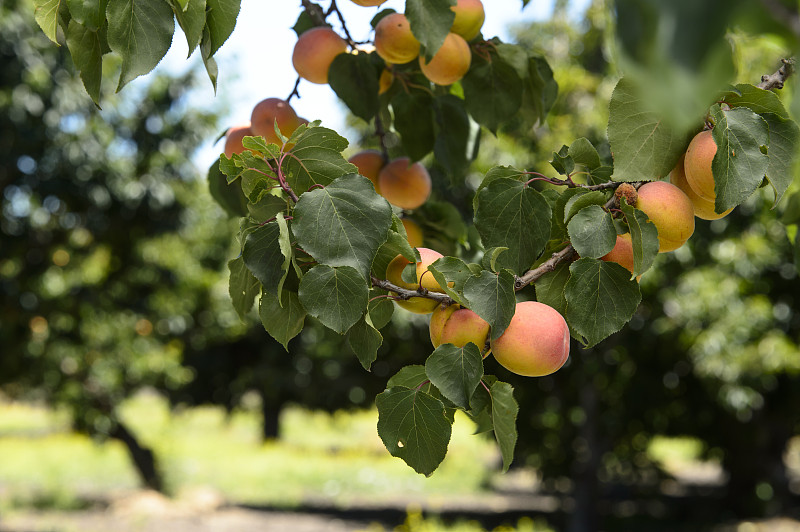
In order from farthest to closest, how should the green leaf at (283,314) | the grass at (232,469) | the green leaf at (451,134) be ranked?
the grass at (232,469) < the green leaf at (451,134) < the green leaf at (283,314)

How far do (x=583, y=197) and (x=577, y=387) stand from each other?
4952 millimetres

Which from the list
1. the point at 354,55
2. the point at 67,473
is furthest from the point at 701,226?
the point at 67,473

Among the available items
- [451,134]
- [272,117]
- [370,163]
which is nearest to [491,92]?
[451,134]

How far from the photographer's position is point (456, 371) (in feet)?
1.90

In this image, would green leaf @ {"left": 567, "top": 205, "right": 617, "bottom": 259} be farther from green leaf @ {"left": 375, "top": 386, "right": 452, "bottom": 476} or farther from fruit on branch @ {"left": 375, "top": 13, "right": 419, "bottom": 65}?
fruit on branch @ {"left": 375, "top": 13, "right": 419, "bottom": 65}

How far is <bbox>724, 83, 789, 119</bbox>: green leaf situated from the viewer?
0.64m

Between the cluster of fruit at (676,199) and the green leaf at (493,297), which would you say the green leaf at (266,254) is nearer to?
the green leaf at (493,297)

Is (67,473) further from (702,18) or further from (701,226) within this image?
(702,18)

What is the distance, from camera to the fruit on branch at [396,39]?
2.96ft

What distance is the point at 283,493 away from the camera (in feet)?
24.8

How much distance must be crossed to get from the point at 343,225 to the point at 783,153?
1.33ft

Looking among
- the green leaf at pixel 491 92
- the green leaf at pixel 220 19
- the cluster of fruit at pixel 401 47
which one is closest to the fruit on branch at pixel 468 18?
the cluster of fruit at pixel 401 47

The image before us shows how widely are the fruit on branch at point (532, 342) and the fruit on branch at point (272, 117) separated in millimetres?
416

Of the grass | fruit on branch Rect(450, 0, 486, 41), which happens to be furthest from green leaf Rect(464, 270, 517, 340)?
the grass
